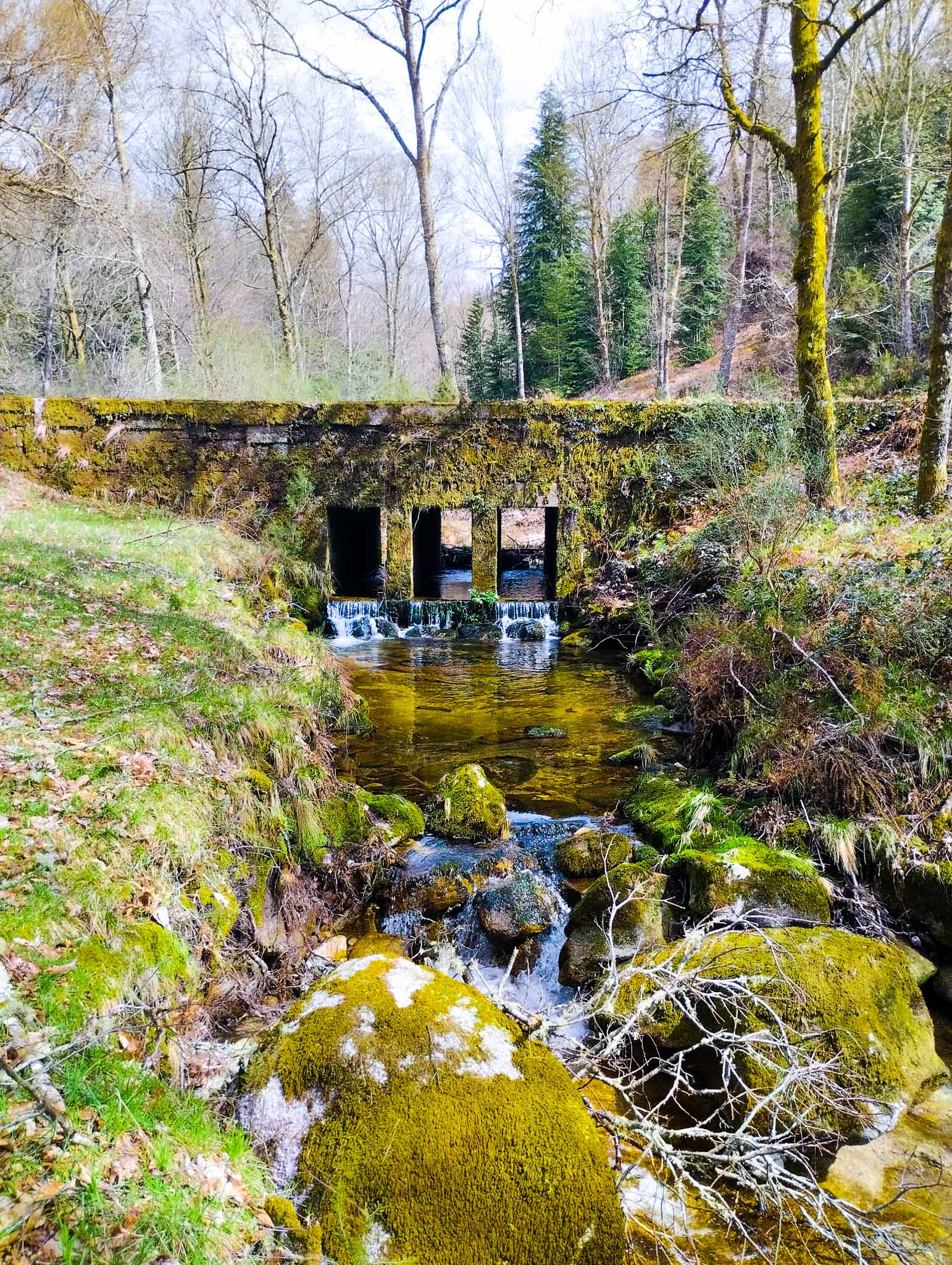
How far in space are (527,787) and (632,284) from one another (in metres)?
28.7

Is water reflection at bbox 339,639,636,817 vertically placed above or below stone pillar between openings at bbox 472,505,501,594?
below

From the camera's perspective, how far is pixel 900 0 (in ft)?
53.4

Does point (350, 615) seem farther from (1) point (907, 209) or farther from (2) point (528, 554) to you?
(1) point (907, 209)

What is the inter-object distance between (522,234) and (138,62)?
17.7 metres

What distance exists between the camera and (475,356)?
33.8 metres

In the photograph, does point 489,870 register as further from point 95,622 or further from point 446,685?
point 446,685

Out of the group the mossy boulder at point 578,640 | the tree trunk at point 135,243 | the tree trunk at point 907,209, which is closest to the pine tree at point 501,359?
the tree trunk at point 907,209

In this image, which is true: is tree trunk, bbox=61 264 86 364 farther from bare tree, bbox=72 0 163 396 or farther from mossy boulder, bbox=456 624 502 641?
mossy boulder, bbox=456 624 502 641

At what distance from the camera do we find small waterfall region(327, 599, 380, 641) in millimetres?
12789

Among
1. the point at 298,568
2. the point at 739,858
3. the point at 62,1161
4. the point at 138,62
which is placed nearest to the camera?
the point at 62,1161

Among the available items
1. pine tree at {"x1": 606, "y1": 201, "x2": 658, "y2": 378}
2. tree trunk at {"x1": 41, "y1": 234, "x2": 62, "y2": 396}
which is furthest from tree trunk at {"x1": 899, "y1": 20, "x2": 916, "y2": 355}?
tree trunk at {"x1": 41, "y1": 234, "x2": 62, "y2": 396}

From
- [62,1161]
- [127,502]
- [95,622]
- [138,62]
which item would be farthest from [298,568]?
[138,62]

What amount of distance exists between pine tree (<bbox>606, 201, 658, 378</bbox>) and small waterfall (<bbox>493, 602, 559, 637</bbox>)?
68.6ft

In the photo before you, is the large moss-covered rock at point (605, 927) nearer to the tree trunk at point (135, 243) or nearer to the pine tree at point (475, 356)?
the tree trunk at point (135, 243)
